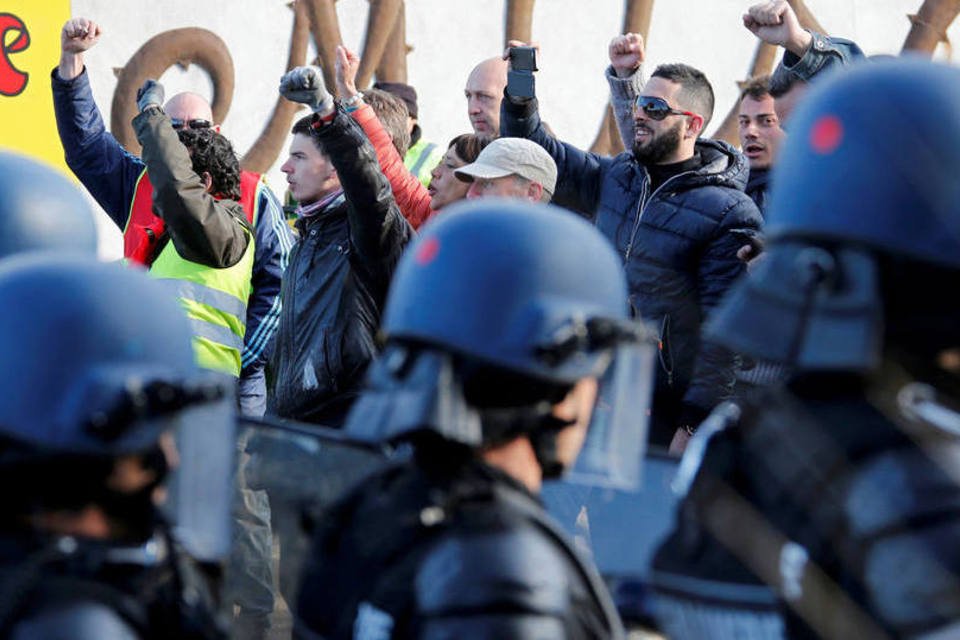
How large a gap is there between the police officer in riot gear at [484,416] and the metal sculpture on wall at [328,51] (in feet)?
16.2

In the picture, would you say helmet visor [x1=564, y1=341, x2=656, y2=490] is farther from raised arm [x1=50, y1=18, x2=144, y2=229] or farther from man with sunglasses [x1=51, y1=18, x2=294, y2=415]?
raised arm [x1=50, y1=18, x2=144, y2=229]

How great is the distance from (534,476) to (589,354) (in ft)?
0.55

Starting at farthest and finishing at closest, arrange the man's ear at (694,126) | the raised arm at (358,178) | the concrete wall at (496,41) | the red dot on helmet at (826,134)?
1. the concrete wall at (496,41)
2. the man's ear at (694,126)
3. the raised arm at (358,178)
4. the red dot on helmet at (826,134)

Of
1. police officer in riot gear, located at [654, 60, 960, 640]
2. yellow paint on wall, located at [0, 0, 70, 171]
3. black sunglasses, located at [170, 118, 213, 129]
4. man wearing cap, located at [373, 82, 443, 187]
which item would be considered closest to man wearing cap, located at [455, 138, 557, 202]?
man wearing cap, located at [373, 82, 443, 187]

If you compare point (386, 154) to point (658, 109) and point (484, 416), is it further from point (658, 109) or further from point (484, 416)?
point (484, 416)

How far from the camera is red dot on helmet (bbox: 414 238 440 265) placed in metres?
1.84

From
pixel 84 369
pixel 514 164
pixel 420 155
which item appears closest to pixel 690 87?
pixel 514 164

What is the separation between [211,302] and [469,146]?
93 centimetres

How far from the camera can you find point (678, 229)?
14.0 ft

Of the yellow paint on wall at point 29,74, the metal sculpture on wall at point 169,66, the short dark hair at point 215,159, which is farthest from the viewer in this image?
the metal sculpture on wall at point 169,66

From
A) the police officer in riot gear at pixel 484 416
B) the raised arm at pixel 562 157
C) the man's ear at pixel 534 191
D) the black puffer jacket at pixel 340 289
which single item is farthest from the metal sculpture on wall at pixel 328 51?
the police officer in riot gear at pixel 484 416

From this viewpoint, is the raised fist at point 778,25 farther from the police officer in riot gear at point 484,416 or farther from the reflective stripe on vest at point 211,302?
the police officer in riot gear at point 484,416

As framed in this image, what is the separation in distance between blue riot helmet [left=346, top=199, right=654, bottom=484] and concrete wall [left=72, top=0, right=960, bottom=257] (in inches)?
197

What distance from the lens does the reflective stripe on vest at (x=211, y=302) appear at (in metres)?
4.57
